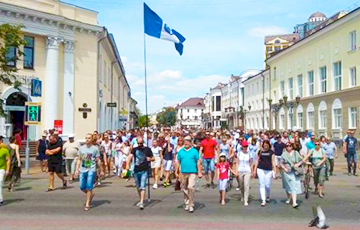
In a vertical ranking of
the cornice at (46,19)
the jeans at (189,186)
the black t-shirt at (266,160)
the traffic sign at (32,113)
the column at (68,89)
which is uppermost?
the cornice at (46,19)

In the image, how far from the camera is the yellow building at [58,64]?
26219mm

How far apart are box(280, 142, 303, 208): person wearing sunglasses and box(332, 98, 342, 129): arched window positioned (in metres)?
29.9

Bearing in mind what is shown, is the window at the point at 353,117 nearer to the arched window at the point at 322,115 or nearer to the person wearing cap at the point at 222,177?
the arched window at the point at 322,115

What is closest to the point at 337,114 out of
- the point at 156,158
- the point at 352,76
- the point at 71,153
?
the point at 352,76

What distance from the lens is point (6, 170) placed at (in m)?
10.9

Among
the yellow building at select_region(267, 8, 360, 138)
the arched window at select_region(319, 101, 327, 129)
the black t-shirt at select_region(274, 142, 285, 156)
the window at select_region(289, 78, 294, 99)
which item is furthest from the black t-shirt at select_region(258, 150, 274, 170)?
the window at select_region(289, 78, 294, 99)

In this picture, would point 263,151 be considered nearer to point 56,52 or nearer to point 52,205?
point 52,205

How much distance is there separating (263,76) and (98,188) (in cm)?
5532

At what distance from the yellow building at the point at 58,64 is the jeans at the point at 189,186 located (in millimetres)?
18512

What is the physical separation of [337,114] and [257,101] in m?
30.1

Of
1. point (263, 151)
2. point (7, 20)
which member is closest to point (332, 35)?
point (7, 20)

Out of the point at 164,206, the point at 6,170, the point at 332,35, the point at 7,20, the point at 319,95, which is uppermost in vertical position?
the point at 332,35

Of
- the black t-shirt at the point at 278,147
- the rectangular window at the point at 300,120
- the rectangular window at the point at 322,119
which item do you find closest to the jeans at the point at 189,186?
the black t-shirt at the point at 278,147

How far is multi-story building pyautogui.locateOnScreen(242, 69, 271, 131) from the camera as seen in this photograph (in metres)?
64.3
